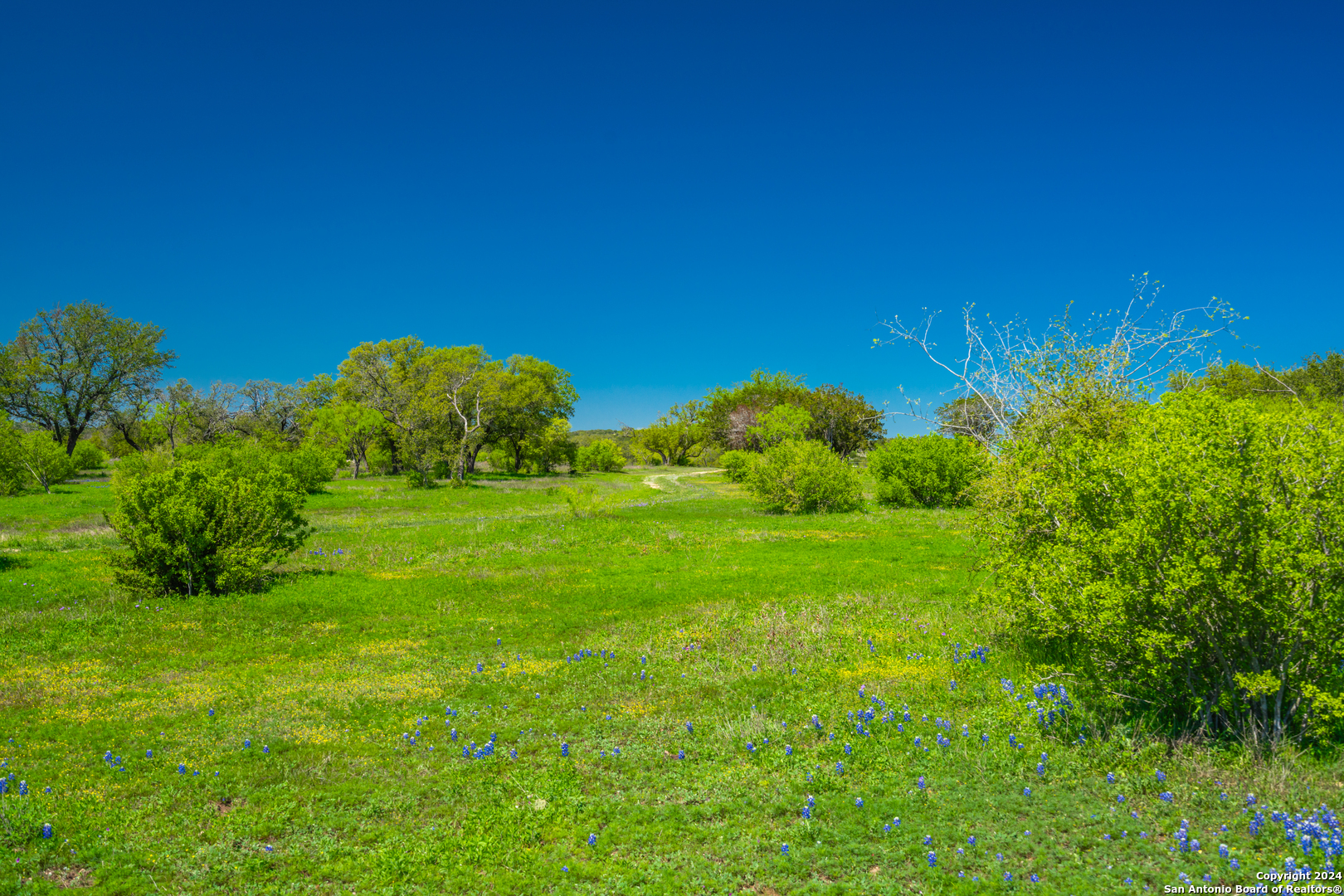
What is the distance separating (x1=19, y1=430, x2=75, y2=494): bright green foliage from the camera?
131ft

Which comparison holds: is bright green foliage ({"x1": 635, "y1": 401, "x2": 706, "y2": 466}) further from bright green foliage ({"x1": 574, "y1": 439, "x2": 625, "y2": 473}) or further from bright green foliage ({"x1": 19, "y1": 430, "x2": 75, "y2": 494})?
bright green foliage ({"x1": 19, "y1": 430, "x2": 75, "y2": 494})

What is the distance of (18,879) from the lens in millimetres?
5352

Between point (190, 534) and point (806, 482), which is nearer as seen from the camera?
point (190, 534)

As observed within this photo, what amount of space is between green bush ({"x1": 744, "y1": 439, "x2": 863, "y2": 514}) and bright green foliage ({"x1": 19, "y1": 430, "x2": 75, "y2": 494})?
41124 mm

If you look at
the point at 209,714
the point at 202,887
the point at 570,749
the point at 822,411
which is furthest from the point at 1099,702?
the point at 822,411

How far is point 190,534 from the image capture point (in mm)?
16250

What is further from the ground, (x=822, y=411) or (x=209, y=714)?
(x=822, y=411)

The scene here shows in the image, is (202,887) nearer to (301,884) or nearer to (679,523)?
(301,884)

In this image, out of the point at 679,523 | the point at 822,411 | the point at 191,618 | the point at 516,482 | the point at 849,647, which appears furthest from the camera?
the point at 822,411

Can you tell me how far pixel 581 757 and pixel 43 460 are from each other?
53.0m

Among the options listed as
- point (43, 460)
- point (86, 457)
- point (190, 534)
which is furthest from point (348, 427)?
point (190, 534)

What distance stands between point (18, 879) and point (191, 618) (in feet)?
34.6

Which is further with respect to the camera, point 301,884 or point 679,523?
point 679,523

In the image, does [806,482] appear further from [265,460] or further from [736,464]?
[265,460]
